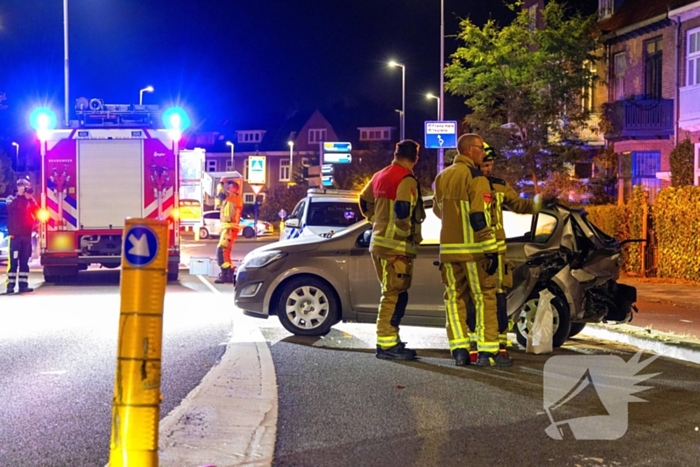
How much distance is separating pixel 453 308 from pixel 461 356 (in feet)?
1.44

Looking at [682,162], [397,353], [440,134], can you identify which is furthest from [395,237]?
[682,162]

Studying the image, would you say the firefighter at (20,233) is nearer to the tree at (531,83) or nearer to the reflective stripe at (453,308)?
the reflective stripe at (453,308)

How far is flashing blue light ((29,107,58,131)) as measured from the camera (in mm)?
15711

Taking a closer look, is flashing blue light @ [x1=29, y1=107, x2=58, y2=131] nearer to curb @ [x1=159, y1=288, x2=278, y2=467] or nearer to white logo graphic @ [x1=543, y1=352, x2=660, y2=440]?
curb @ [x1=159, y1=288, x2=278, y2=467]

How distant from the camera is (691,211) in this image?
1593 centimetres

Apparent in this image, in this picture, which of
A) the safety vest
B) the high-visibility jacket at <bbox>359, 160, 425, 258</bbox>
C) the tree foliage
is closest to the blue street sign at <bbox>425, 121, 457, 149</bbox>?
the tree foliage

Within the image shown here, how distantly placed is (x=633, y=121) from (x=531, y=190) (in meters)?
3.47

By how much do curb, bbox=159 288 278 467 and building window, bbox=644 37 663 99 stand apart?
69.1ft

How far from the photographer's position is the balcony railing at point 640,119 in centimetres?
2494

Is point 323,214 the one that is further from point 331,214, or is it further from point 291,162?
point 291,162

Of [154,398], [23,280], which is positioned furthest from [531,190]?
[154,398]

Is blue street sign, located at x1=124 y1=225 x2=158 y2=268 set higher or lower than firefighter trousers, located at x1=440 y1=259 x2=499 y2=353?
higher

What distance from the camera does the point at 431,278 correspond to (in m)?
9.03

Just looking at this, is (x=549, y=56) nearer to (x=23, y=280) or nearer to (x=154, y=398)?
(x=23, y=280)
